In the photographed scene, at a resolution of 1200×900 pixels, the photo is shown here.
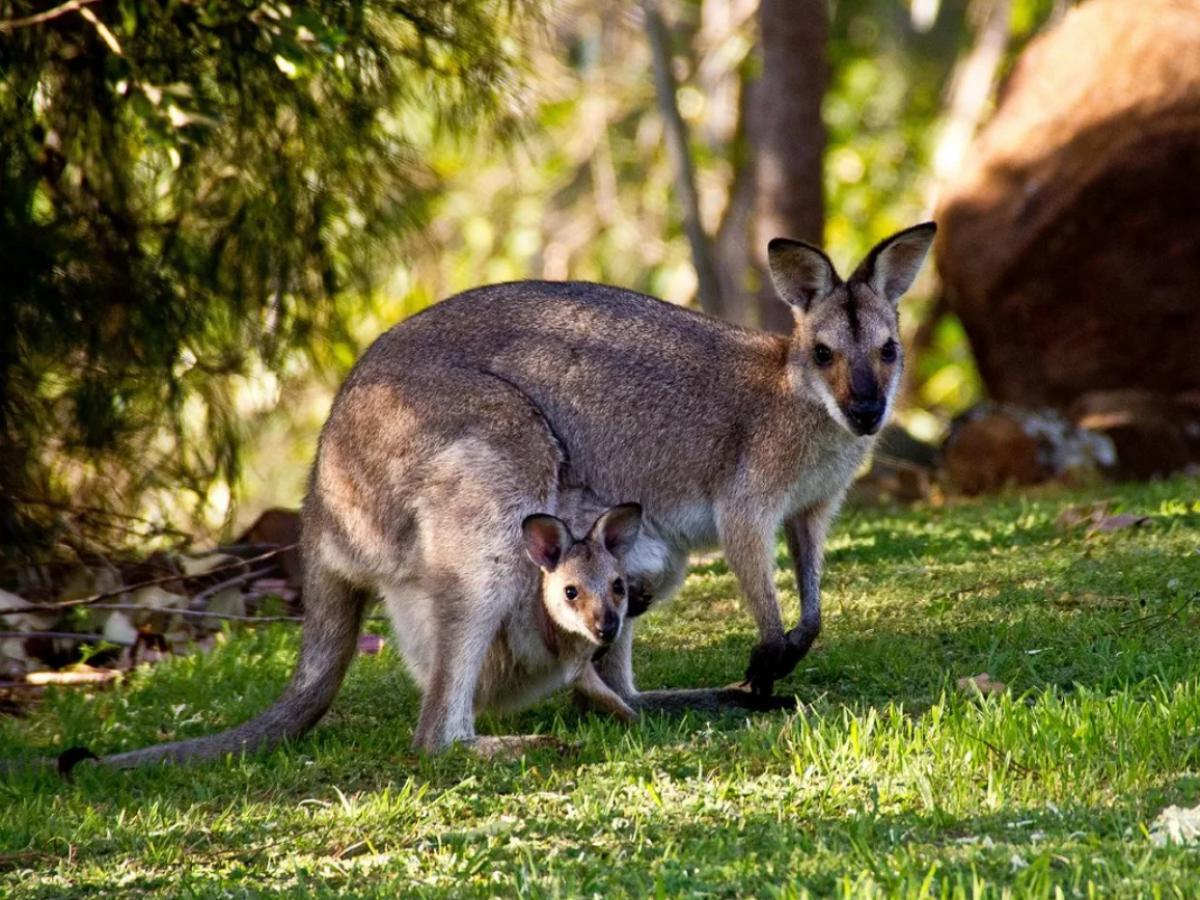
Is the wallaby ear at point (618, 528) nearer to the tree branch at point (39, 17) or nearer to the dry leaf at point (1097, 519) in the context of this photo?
the dry leaf at point (1097, 519)

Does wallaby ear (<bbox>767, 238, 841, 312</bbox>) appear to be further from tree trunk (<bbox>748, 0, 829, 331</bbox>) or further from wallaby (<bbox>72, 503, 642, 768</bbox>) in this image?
tree trunk (<bbox>748, 0, 829, 331</bbox>)

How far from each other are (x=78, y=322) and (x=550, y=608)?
11.6 ft

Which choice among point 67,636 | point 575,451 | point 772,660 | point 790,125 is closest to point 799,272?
point 575,451

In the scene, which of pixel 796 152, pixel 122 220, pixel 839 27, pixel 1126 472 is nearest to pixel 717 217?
pixel 839 27

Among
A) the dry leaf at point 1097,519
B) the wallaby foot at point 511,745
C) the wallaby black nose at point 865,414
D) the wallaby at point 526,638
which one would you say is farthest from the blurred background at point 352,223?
the wallaby foot at point 511,745

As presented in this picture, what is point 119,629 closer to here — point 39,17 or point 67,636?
point 67,636

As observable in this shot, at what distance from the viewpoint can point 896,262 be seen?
6035 mm

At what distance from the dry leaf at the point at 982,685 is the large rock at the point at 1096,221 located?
6.05m

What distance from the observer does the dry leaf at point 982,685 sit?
517 cm

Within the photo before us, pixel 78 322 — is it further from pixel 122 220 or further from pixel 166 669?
pixel 166 669

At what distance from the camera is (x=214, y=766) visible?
5.22 m

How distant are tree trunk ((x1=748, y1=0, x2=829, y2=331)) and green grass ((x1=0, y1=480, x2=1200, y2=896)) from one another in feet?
16.9

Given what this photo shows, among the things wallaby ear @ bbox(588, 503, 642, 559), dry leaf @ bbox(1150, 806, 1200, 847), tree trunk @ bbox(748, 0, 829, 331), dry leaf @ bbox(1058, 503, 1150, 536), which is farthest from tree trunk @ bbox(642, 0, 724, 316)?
dry leaf @ bbox(1150, 806, 1200, 847)

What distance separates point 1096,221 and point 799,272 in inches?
213
